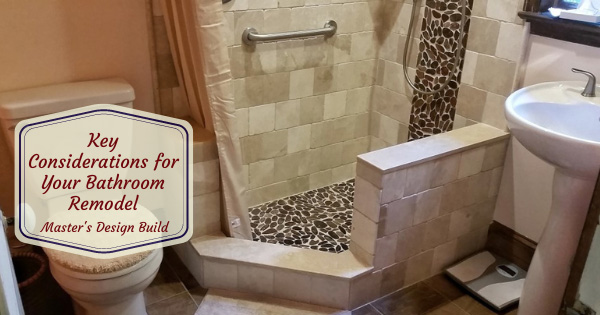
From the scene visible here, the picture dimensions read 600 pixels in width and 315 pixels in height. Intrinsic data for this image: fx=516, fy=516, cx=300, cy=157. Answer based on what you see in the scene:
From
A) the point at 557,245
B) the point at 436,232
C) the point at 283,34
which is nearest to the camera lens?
the point at 557,245

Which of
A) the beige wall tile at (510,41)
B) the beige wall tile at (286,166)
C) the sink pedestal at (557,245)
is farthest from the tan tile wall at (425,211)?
the beige wall tile at (286,166)

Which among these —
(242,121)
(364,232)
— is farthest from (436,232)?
(242,121)

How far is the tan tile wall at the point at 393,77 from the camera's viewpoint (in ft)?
8.94

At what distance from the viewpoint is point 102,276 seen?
1661 millimetres

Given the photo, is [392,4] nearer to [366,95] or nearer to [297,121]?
[366,95]

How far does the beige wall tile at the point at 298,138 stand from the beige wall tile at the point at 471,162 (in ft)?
3.07

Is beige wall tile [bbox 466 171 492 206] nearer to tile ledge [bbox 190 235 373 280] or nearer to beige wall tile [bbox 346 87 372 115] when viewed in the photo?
tile ledge [bbox 190 235 373 280]

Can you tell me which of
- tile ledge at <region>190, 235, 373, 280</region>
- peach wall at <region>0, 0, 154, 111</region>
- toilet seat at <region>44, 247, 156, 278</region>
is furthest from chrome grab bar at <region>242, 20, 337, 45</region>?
toilet seat at <region>44, 247, 156, 278</region>

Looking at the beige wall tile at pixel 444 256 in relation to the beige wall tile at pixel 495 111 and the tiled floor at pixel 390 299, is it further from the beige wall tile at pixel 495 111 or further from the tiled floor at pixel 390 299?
the beige wall tile at pixel 495 111

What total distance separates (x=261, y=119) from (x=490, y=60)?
1126mm

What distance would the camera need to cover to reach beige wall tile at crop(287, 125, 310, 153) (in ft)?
9.14

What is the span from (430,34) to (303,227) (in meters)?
1.16

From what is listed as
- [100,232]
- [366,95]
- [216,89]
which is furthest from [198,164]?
[366,95]

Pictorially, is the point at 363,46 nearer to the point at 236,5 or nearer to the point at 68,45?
the point at 236,5
